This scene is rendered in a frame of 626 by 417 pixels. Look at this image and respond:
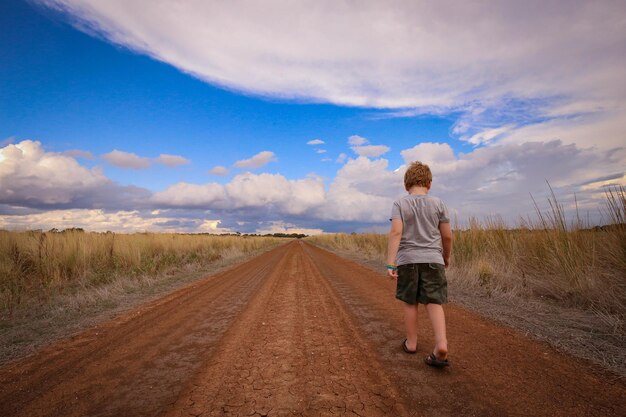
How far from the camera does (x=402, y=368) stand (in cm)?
320

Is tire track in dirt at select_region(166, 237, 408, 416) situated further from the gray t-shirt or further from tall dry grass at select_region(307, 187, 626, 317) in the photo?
tall dry grass at select_region(307, 187, 626, 317)

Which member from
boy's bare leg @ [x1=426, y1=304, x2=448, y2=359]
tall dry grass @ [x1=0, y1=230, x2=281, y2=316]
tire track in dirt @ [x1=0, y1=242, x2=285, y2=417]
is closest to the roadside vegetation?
boy's bare leg @ [x1=426, y1=304, x2=448, y2=359]

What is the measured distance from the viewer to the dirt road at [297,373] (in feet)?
8.33

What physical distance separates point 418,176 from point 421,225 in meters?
0.54

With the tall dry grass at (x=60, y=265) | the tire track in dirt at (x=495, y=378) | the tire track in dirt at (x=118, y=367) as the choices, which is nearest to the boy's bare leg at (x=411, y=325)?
the tire track in dirt at (x=495, y=378)

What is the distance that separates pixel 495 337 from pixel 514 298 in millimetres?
2552

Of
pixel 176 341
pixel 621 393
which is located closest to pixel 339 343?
pixel 176 341

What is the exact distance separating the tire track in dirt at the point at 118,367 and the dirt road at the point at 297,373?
0.01 meters

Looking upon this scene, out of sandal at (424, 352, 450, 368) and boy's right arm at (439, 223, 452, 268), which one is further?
boy's right arm at (439, 223, 452, 268)

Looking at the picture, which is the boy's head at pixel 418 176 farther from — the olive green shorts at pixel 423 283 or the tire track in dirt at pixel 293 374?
the tire track in dirt at pixel 293 374

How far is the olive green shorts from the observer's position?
3.23m

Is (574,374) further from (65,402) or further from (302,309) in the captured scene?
(65,402)

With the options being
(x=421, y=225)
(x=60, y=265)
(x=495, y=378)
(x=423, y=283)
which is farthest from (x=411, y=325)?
(x=60, y=265)

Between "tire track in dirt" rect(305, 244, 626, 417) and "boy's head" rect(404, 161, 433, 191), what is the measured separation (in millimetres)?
1892
